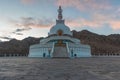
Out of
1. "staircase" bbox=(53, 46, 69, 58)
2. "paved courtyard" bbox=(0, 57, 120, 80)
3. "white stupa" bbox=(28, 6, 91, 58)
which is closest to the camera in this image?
"paved courtyard" bbox=(0, 57, 120, 80)

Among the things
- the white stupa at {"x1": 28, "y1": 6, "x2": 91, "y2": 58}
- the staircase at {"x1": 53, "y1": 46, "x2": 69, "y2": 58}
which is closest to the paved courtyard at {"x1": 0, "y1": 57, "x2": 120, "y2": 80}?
the staircase at {"x1": 53, "y1": 46, "x2": 69, "y2": 58}

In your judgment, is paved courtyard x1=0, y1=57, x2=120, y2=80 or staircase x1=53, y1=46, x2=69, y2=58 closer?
paved courtyard x1=0, y1=57, x2=120, y2=80

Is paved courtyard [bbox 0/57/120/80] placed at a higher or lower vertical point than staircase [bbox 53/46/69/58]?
lower

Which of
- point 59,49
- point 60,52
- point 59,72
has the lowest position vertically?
point 59,72

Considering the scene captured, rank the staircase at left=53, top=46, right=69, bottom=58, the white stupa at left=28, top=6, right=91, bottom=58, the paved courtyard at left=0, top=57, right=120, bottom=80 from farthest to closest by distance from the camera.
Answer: the white stupa at left=28, top=6, right=91, bottom=58, the staircase at left=53, top=46, right=69, bottom=58, the paved courtyard at left=0, top=57, right=120, bottom=80

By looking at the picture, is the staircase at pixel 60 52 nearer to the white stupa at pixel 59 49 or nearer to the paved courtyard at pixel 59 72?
the white stupa at pixel 59 49

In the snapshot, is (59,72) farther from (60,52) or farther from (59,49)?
(59,49)

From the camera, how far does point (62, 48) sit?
6362 cm

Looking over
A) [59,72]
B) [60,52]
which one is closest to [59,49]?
[60,52]

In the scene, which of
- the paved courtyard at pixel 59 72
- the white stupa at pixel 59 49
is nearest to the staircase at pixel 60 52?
the white stupa at pixel 59 49

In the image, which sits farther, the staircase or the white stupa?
the white stupa

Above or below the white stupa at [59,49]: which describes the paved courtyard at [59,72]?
below

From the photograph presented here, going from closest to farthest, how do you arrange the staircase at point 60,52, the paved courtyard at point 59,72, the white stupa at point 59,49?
1. the paved courtyard at point 59,72
2. the staircase at point 60,52
3. the white stupa at point 59,49

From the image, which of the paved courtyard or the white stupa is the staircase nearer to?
the white stupa
